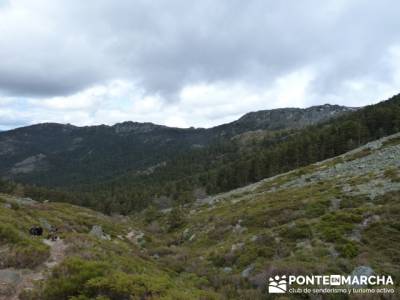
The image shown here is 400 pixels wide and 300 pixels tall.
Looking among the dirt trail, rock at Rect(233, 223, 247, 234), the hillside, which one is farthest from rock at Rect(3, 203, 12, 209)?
rock at Rect(233, 223, 247, 234)

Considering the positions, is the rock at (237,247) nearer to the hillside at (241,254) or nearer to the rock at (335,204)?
the hillside at (241,254)

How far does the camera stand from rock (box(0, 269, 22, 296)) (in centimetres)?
1113

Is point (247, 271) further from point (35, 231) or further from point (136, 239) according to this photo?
point (136, 239)

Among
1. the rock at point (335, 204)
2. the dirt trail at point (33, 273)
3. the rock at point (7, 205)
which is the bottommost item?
the dirt trail at point (33, 273)

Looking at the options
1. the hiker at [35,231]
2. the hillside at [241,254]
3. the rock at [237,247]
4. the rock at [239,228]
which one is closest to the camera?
the hillside at [241,254]

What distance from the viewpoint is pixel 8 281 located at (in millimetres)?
11945

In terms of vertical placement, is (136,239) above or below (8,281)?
below

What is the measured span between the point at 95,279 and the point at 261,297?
21.2ft

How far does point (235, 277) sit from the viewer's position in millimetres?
16375

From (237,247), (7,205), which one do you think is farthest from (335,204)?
(7,205)

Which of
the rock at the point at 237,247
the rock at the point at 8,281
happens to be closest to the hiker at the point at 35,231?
the rock at the point at 8,281

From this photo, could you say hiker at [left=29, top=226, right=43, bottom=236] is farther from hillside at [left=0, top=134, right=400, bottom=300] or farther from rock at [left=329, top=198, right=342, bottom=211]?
rock at [left=329, top=198, right=342, bottom=211]

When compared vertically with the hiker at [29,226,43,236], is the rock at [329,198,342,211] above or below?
above

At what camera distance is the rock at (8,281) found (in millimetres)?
11133
